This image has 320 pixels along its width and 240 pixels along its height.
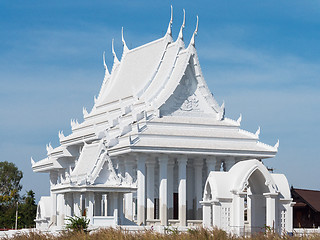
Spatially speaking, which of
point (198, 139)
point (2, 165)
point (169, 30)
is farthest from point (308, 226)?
A: point (2, 165)

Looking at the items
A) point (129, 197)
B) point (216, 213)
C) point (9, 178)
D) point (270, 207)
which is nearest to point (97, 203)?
point (216, 213)

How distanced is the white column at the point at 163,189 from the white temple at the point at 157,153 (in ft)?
0.22

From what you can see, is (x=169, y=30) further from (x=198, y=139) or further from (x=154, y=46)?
(x=198, y=139)

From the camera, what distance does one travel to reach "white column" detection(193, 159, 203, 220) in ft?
200

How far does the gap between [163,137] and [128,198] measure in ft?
16.1

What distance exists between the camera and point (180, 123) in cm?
6112

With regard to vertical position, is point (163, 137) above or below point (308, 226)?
above

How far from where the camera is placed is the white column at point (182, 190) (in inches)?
2322

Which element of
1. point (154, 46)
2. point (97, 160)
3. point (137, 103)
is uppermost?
point (154, 46)

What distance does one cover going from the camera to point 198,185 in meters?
61.4

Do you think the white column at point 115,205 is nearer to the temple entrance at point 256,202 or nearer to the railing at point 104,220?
the railing at point 104,220

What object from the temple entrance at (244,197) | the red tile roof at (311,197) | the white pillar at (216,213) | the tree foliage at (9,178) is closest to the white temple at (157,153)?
the temple entrance at (244,197)

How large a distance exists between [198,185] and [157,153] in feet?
14.5

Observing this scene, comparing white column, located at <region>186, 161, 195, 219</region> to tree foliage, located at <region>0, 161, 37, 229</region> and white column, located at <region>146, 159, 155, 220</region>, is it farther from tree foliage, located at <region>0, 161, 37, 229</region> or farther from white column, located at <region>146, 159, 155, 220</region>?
tree foliage, located at <region>0, 161, 37, 229</region>
